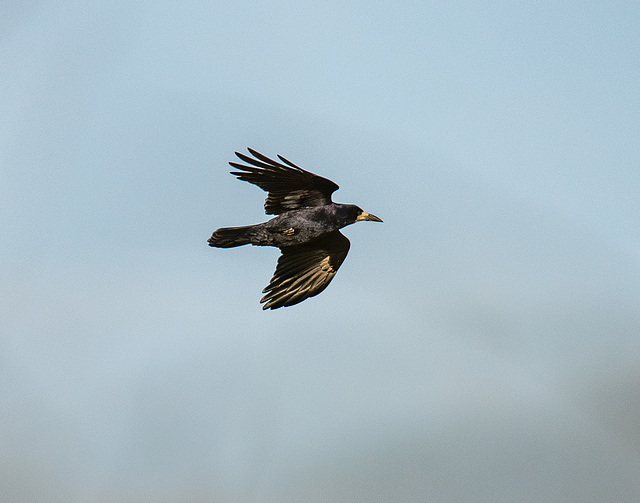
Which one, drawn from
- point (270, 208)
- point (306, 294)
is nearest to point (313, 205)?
point (270, 208)

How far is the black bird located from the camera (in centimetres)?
1454

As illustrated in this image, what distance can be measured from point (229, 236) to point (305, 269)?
186cm

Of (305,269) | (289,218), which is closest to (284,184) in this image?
(289,218)

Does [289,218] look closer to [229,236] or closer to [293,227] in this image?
[293,227]

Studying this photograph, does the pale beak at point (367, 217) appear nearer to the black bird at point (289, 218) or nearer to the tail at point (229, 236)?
the black bird at point (289, 218)

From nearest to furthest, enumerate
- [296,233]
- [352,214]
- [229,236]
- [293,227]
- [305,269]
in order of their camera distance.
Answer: [229,236], [293,227], [296,233], [352,214], [305,269]

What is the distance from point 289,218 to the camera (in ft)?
48.0

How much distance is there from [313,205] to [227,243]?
1804 mm

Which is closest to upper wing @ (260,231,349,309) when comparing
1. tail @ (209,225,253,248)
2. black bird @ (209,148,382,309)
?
black bird @ (209,148,382,309)

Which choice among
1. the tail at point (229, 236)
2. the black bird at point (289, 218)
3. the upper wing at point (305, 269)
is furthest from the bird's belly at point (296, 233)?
the upper wing at point (305, 269)

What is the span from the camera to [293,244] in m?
15.1

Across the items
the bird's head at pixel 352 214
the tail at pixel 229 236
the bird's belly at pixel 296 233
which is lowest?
the tail at pixel 229 236

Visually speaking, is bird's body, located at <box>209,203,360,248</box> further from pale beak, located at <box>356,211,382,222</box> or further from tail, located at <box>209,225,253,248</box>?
pale beak, located at <box>356,211,382,222</box>

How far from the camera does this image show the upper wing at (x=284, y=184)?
14.5 meters
